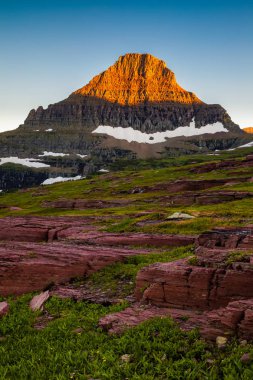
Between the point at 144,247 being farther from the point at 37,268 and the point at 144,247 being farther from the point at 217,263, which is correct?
the point at 217,263

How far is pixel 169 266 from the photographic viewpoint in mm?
20906

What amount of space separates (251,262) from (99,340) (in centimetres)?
860

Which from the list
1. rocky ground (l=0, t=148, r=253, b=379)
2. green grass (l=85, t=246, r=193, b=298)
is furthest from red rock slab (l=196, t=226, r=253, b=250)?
green grass (l=85, t=246, r=193, b=298)

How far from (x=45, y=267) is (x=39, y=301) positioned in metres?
4.59

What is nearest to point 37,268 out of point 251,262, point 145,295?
point 145,295

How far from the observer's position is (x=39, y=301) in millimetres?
22609

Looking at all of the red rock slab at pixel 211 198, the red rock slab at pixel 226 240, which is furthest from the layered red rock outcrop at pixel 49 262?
the red rock slab at pixel 211 198

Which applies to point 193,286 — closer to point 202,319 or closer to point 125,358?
point 202,319

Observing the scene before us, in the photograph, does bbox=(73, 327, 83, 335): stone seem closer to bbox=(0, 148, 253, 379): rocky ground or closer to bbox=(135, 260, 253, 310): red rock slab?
bbox=(0, 148, 253, 379): rocky ground

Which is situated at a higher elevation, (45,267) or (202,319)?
(202,319)

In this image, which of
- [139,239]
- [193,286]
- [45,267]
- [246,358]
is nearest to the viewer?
[246,358]

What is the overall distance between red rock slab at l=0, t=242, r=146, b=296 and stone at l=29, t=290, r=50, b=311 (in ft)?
7.10

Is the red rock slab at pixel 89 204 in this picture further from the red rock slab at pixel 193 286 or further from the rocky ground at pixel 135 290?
the red rock slab at pixel 193 286

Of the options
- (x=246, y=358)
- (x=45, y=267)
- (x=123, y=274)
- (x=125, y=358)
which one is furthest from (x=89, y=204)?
(x=246, y=358)
